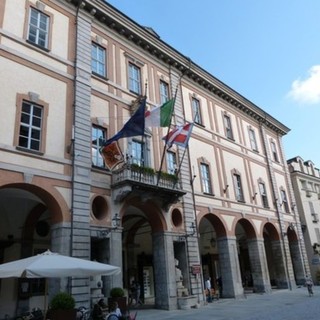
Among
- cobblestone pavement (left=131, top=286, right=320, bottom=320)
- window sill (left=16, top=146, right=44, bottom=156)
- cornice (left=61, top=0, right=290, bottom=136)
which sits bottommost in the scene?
cobblestone pavement (left=131, top=286, right=320, bottom=320)

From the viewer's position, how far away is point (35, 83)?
583 inches

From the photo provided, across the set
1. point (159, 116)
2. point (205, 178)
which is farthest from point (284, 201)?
point (159, 116)

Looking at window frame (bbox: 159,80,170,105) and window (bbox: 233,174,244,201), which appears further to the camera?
window (bbox: 233,174,244,201)

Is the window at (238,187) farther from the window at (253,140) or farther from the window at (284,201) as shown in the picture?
the window at (284,201)

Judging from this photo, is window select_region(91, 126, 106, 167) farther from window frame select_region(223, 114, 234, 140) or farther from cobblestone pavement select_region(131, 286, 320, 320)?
window frame select_region(223, 114, 234, 140)

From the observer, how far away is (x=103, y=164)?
1636 centimetres

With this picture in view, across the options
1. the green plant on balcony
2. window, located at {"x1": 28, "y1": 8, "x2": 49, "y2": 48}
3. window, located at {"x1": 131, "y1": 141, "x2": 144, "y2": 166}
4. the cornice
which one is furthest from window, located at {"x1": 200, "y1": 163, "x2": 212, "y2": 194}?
window, located at {"x1": 28, "y1": 8, "x2": 49, "y2": 48}

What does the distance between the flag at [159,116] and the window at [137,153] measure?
108 inches

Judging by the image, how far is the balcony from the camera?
15.7 m

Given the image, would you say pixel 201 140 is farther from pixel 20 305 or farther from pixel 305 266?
pixel 305 266

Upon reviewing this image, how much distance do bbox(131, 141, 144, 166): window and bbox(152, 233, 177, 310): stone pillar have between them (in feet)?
12.5

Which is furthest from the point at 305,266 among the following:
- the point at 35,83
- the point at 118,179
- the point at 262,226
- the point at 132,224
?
the point at 35,83

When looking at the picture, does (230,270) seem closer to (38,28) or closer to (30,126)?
(30,126)

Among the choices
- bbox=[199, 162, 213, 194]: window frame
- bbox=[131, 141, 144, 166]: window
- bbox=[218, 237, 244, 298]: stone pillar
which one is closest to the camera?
bbox=[131, 141, 144, 166]: window
